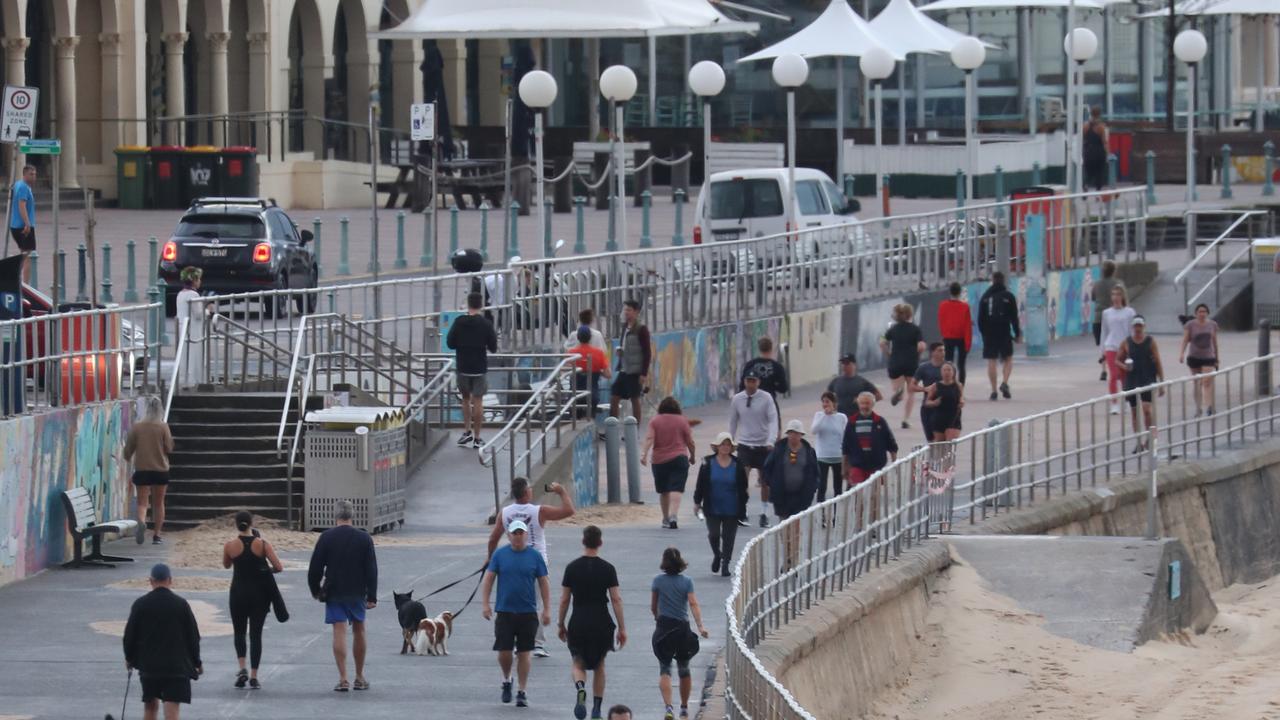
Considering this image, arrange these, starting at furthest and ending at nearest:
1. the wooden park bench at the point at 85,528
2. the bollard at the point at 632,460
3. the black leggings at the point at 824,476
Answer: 1. the bollard at the point at 632,460
2. the black leggings at the point at 824,476
3. the wooden park bench at the point at 85,528

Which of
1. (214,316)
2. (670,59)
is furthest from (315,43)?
(214,316)

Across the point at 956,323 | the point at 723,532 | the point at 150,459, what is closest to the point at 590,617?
the point at 723,532

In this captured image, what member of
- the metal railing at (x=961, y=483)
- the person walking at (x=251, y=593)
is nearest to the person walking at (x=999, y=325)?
the metal railing at (x=961, y=483)

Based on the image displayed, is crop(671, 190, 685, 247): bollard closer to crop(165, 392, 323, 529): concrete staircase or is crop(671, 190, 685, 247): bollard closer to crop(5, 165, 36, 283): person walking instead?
crop(5, 165, 36, 283): person walking

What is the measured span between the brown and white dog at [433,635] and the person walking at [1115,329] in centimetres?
1142

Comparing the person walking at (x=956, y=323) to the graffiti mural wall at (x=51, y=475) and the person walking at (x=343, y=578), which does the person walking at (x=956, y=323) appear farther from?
the person walking at (x=343, y=578)

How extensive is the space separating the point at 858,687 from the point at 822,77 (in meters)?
40.1

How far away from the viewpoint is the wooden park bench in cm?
2058

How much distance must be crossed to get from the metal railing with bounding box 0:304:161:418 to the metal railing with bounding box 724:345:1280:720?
6659 millimetres

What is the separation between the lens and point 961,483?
21219 mm

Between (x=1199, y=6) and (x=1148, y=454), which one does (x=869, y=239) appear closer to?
(x=1148, y=454)

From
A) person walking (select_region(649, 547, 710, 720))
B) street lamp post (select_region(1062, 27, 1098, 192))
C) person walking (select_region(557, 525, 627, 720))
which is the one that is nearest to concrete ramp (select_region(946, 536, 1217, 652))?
person walking (select_region(649, 547, 710, 720))

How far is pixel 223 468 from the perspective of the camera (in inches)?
894

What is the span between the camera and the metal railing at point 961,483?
49.7 feet
